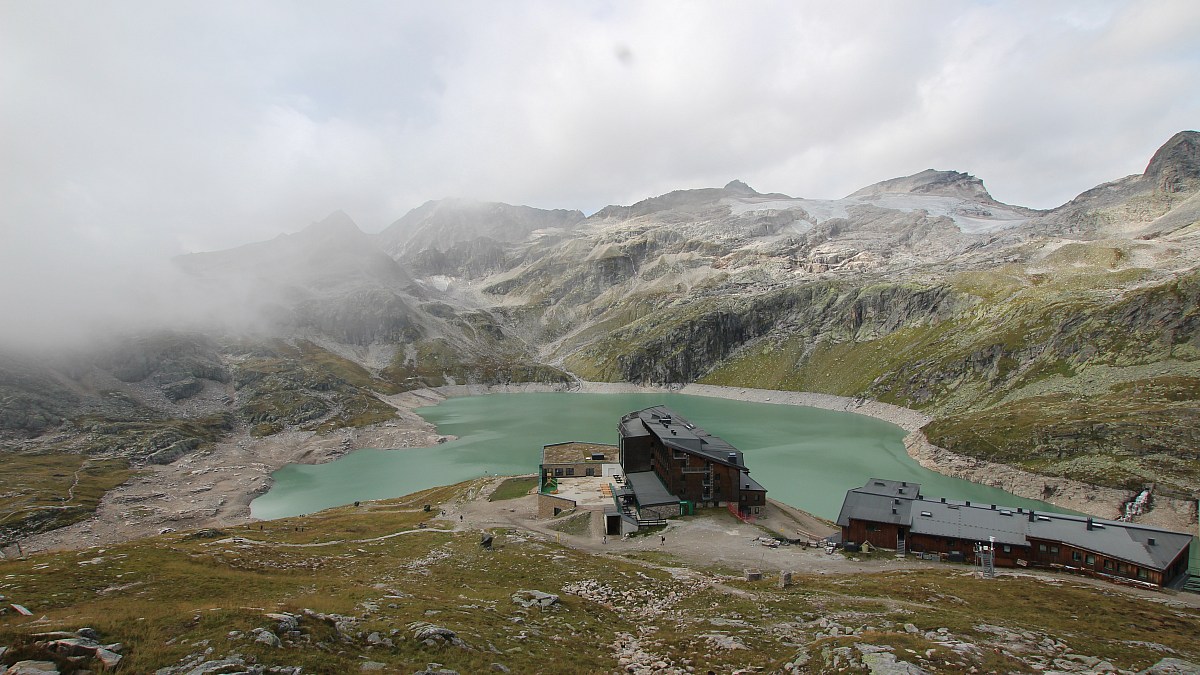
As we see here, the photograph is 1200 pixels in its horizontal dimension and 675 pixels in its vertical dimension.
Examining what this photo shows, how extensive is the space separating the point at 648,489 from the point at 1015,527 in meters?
32.4

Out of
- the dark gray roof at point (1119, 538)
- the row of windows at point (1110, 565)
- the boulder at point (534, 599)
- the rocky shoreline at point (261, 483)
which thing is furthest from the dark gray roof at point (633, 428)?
the rocky shoreline at point (261, 483)

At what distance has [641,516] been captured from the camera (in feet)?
173

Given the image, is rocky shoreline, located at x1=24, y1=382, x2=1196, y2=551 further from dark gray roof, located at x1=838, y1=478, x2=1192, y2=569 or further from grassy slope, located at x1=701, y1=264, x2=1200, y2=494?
dark gray roof, located at x1=838, y1=478, x2=1192, y2=569

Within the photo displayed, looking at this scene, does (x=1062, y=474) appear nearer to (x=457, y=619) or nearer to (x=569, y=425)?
(x=457, y=619)

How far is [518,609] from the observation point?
24.3 m

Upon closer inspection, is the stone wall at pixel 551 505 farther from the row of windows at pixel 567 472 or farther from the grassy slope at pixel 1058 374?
the grassy slope at pixel 1058 374

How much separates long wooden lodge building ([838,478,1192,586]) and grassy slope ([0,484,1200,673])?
22.9ft

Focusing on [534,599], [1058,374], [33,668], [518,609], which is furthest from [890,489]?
[1058,374]

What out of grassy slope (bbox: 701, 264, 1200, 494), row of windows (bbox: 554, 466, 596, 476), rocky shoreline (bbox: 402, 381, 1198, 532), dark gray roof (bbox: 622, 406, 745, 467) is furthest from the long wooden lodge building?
grassy slope (bbox: 701, 264, 1200, 494)

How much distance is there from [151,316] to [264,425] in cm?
9988

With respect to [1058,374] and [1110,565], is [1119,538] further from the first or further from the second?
[1058,374]

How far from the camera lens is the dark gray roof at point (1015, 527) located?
125 ft

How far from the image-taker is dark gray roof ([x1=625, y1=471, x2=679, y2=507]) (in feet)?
177

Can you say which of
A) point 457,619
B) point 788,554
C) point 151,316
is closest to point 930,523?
point 788,554
